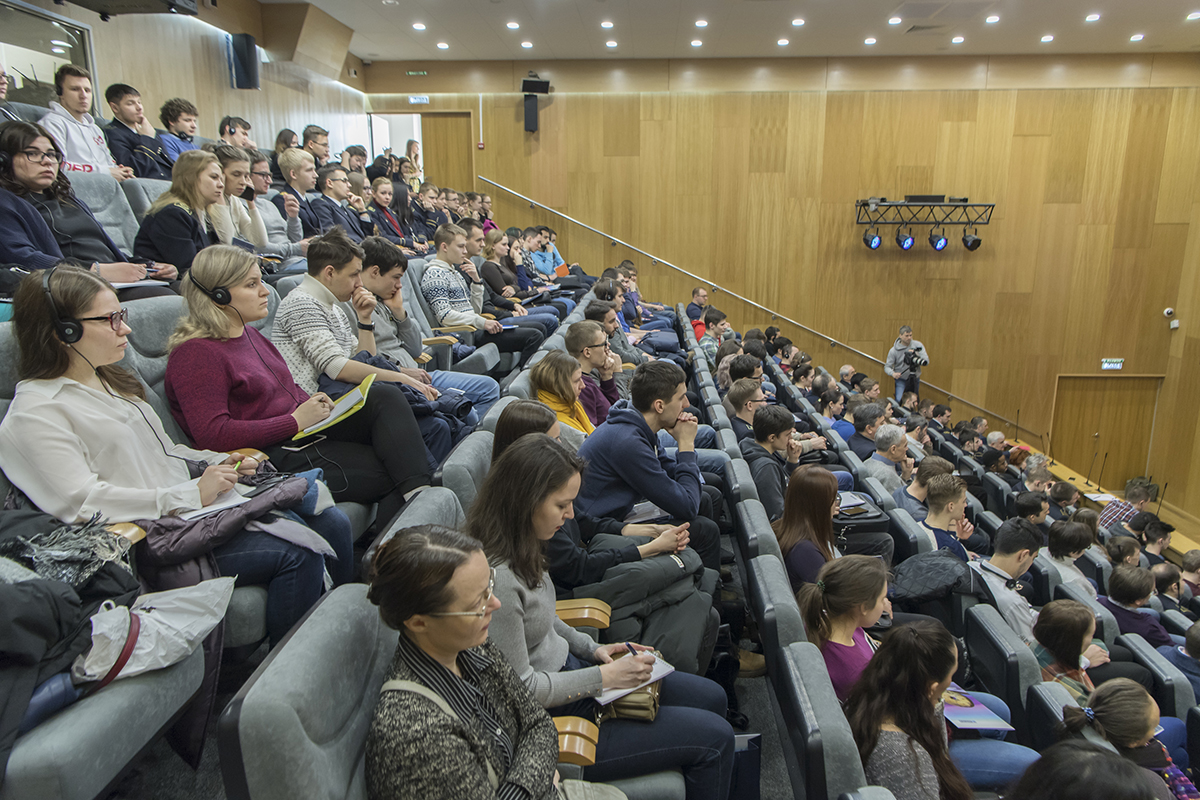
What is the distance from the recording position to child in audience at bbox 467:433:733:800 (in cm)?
121

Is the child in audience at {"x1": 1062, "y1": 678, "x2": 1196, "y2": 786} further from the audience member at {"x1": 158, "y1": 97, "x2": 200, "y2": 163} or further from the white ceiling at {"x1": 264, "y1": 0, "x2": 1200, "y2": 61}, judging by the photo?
the white ceiling at {"x1": 264, "y1": 0, "x2": 1200, "y2": 61}

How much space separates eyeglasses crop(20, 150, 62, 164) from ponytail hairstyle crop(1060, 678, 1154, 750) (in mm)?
3079

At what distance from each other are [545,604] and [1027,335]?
9.46 m

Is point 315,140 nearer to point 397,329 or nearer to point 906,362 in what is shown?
point 397,329

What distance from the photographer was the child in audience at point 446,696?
2.77 ft

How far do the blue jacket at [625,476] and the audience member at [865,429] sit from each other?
7.43ft

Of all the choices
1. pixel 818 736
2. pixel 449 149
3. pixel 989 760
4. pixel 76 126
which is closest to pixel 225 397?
pixel 818 736

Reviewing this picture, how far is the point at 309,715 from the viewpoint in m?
0.78

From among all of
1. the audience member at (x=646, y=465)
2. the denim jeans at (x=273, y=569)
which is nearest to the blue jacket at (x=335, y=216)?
the audience member at (x=646, y=465)

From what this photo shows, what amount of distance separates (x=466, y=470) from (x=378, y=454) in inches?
11.7

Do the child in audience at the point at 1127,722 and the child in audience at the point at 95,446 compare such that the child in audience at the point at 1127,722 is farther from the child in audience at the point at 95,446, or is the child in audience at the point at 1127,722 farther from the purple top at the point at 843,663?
the child in audience at the point at 95,446

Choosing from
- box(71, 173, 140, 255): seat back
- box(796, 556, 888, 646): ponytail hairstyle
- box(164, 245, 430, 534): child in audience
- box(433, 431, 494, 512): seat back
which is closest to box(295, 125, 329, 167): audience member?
box(71, 173, 140, 255): seat back

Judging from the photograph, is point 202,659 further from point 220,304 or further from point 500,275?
point 500,275

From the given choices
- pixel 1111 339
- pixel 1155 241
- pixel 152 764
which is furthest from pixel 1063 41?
pixel 152 764
